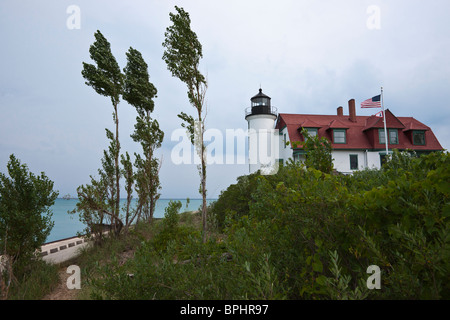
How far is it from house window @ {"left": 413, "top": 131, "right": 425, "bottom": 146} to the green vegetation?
28162 millimetres

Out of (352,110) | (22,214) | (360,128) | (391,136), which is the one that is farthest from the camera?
(352,110)

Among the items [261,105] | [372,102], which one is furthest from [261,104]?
[372,102]

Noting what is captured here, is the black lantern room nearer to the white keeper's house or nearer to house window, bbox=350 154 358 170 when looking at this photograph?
the white keeper's house

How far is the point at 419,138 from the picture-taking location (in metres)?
25.9

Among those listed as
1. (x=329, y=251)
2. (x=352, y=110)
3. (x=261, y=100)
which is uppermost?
(x=261, y=100)

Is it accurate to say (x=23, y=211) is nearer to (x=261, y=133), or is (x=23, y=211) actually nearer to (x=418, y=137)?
(x=261, y=133)

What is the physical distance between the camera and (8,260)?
268 inches

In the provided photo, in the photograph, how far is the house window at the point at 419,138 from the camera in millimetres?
25672

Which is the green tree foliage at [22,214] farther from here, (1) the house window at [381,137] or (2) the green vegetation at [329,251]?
(1) the house window at [381,137]

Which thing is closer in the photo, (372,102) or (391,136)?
(372,102)

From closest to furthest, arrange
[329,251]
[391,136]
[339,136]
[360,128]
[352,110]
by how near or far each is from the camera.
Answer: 1. [329,251]
2. [339,136]
3. [391,136]
4. [360,128]
5. [352,110]

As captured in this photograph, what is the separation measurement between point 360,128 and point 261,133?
11.0 m
